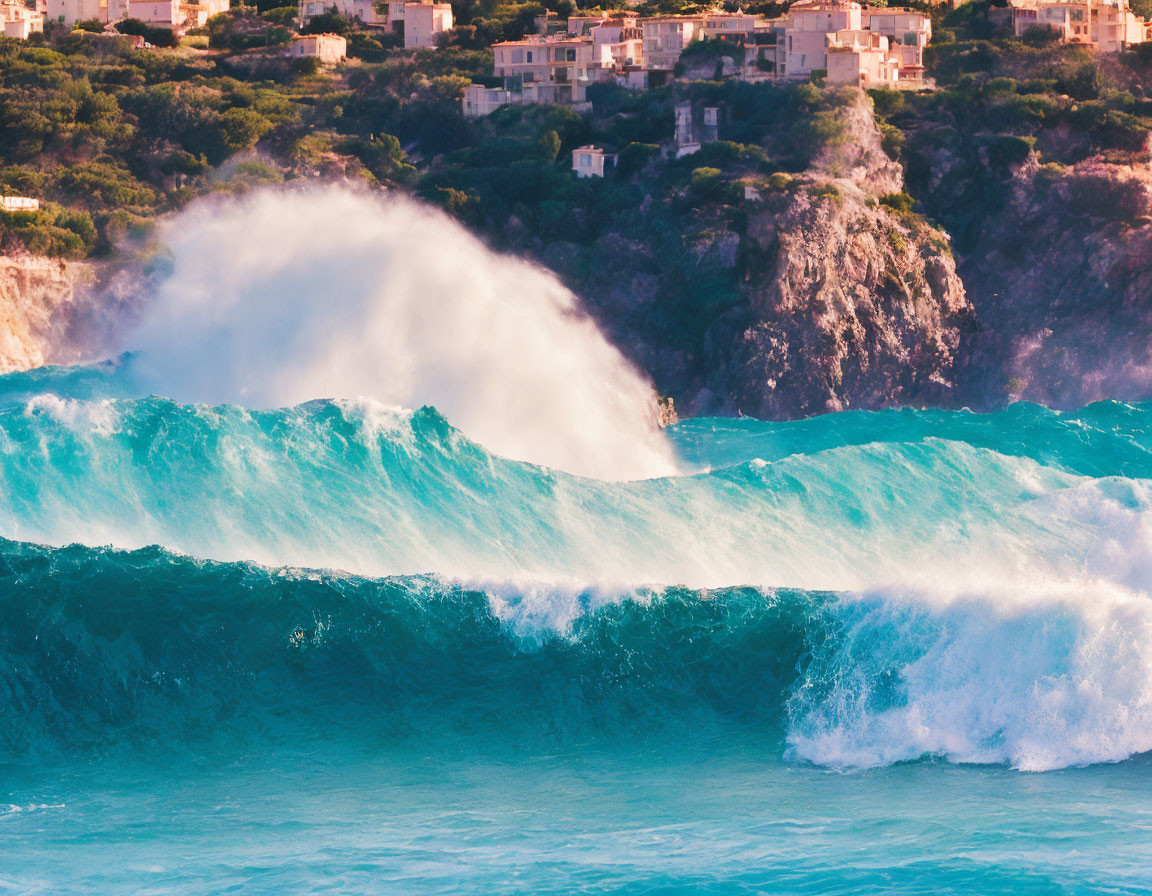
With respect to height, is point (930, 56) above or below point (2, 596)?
above

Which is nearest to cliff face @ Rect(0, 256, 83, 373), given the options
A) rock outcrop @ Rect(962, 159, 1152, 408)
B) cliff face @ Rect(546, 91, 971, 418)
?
cliff face @ Rect(546, 91, 971, 418)

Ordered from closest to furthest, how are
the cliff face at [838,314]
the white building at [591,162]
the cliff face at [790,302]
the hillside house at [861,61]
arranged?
1. the cliff face at [838,314]
2. the cliff face at [790,302]
3. the white building at [591,162]
4. the hillside house at [861,61]

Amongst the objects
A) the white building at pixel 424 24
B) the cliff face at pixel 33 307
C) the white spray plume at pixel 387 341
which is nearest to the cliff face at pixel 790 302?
the white spray plume at pixel 387 341

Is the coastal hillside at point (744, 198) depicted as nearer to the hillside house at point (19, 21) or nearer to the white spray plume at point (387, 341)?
the white spray plume at point (387, 341)

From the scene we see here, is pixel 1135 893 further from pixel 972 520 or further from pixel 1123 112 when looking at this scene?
pixel 1123 112

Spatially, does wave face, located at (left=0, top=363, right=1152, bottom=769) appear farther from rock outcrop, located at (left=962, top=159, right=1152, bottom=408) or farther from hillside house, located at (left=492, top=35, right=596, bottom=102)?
hillside house, located at (left=492, top=35, right=596, bottom=102)

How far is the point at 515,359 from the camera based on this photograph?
39938mm

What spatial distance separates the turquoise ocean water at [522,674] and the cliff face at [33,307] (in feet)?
90.6

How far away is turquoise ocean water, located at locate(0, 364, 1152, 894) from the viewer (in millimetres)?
16766

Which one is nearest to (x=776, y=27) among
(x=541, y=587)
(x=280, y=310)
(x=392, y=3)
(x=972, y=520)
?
(x=392, y=3)

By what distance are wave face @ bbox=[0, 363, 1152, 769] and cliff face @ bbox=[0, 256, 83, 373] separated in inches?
1073

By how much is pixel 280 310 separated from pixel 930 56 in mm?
37054

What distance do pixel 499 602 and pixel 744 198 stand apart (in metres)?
36.5

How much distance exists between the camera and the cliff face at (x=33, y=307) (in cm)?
5288
